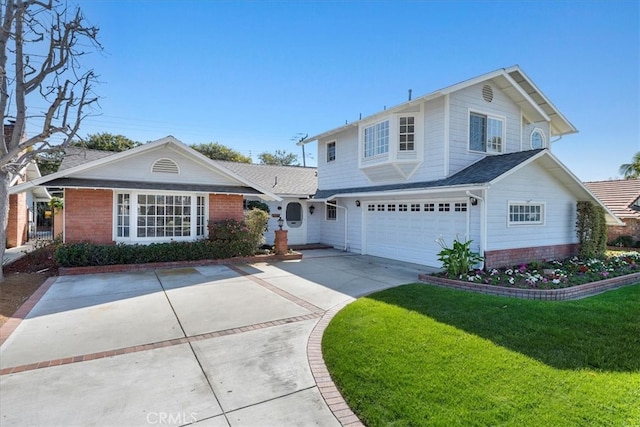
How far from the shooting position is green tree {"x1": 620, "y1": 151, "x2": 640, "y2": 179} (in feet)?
101

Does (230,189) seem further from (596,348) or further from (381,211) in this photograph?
(596,348)

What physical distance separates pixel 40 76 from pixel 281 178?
12.2 metres

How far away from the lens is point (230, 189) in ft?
43.7

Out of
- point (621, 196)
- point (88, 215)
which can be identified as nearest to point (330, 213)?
point (88, 215)

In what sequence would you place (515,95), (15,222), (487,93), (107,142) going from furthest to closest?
(107,142)
(15,222)
(515,95)
(487,93)

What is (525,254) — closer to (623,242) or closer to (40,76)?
(623,242)

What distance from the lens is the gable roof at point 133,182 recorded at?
10.4 meters

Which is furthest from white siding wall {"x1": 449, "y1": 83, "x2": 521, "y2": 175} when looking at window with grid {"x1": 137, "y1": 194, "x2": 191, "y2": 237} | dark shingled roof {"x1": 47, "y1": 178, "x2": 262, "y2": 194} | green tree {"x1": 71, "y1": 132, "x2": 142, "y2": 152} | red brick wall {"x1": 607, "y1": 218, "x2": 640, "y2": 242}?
green tree {"x1": 71, "y1": 132, "x2": 142, "y2": 152}

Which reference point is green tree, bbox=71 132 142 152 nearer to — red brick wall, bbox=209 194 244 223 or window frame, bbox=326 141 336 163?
window frame, bbox=326 141 336 163

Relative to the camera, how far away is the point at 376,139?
1378cm

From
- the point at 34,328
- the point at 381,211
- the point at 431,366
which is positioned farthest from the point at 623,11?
the point at 34,328

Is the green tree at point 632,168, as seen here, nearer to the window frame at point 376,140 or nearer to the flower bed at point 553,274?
the flower bed at point 553,274

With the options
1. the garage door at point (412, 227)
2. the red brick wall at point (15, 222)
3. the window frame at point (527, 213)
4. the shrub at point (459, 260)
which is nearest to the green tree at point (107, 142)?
the red brick wall at point (15, 222)

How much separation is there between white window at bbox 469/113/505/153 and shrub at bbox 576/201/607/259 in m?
3.92
